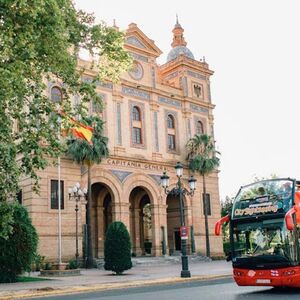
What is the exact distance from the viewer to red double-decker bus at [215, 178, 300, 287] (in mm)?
12797

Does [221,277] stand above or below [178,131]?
below

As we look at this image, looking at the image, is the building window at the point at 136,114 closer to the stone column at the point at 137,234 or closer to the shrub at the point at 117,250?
the stone column at the point at 137,234

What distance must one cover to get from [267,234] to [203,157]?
26.9 metres

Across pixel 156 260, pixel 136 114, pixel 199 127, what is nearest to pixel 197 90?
pixel 199 127

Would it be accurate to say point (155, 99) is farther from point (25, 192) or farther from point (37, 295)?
point (37, 295)

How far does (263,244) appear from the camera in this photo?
43.7 ft

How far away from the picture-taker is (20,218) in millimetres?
22141

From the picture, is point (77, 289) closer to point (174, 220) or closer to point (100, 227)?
point (100, 227)

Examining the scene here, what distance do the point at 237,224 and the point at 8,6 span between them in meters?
9.02

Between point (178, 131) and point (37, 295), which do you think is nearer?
point (37, 295)

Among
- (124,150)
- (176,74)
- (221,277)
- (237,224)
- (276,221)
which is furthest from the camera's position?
(176,74)

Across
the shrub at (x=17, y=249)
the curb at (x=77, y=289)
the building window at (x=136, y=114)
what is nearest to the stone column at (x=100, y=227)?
the building window at (x=136, y=114)

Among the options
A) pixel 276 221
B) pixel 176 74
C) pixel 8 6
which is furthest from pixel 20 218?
pixel 176 74

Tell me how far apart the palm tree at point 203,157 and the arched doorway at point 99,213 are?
7.64 meters
